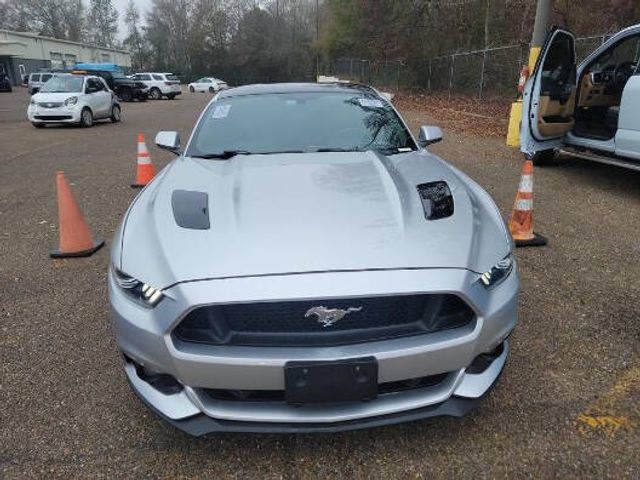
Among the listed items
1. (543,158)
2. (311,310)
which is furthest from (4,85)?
(311,310)

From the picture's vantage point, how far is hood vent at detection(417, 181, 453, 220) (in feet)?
7.96

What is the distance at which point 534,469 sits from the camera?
7.05 ft

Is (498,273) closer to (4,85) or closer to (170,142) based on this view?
(170,142)

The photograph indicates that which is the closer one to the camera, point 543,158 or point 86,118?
point 543,158

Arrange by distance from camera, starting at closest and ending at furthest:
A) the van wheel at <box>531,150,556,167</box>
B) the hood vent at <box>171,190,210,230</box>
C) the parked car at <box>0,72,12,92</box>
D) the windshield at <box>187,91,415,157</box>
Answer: the hood vent at <box>171,190,210,230</box> < the windshield at <box>187,91,415,157</box> < the van wheel at <box>531,150,556,167</box> < the parked car at <box>0,72,12,92</box>

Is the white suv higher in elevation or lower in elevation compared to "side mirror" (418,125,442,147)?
lower

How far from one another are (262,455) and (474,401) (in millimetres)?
945

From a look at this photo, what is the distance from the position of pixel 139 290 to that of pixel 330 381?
0.87m

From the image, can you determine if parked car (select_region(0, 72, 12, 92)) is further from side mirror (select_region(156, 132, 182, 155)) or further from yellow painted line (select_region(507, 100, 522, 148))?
side mirror (select_region(156, 132, 182, 155))

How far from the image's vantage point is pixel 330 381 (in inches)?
75.5

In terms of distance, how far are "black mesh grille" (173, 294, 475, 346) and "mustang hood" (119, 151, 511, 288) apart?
139mm

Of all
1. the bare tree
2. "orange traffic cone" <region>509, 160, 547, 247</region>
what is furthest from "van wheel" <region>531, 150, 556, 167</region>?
the bare tree

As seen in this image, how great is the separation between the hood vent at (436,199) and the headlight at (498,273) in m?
0.33

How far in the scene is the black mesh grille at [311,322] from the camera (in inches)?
77.8
